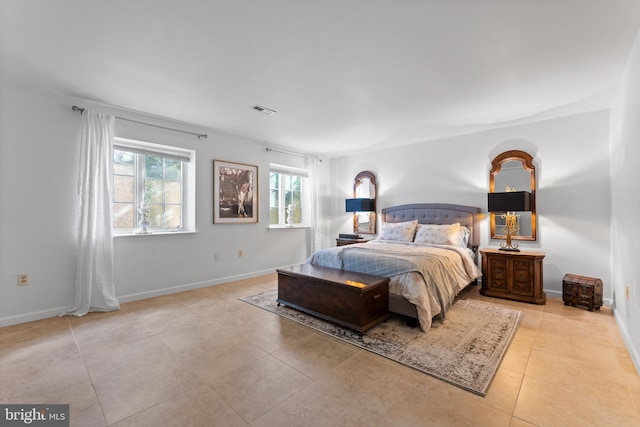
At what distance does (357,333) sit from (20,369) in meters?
2.59

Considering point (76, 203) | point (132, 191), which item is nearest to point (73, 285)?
point (76, 203)

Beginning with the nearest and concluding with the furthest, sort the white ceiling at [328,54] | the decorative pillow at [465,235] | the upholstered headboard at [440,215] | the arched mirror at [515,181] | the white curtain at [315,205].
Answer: the white ceiling at [328,54]
the arched mirror at [515,181]
the decorative pillow at [465,235]
the upholstered headboard at [440,215]
the white curtain at [315,205]

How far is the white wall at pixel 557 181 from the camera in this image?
11.5 ft

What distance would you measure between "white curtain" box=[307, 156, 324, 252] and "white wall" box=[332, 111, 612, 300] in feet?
7.52

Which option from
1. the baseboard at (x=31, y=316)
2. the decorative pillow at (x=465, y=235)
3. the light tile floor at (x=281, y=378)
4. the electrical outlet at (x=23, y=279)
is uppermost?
the decorative pillow at (x=465, y=235)

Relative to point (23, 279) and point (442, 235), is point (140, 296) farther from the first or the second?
point (442, 235)

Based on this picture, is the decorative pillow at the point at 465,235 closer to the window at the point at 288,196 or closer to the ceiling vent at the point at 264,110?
the window at the point at 288,196


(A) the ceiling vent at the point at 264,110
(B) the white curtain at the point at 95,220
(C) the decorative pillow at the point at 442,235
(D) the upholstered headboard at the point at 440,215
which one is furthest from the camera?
(D) the upholstered headboard at the point at 440,215

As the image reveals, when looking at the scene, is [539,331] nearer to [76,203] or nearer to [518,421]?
[518,421]

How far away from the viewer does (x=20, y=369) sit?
205 centimetres

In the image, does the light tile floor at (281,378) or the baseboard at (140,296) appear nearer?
the light tile floor at (281,378)

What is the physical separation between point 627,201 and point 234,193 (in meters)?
4.71

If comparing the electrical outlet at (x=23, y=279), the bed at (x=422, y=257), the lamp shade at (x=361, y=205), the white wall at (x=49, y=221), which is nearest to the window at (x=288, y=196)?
the lamp shade at (x=361, y=205)

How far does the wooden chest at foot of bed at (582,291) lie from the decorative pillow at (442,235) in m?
1.23
